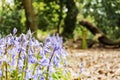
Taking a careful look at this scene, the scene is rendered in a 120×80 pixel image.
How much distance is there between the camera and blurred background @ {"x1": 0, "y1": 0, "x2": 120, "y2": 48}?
14.6m

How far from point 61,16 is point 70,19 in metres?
1.39

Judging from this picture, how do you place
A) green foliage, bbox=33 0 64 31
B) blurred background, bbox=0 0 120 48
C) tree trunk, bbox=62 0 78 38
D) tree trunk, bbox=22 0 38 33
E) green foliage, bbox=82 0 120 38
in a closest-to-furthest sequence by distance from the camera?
tree trunk, bbox=22 0 38 33
blurred background, bbox=0 0 120 48
green foliage, bbox=82 0 120 38
tree trunk, bbox=62 0 78 38
green foliage, bbox=33 0 64 31

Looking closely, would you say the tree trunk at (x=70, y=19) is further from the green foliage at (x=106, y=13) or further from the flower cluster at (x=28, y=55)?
the flower cluster at (x=28, y=55)

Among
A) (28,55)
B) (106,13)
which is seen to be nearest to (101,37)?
(106,13)

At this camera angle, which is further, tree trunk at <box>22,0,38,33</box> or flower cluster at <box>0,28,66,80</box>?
tree trunk at <box>22,0,38,33</box>

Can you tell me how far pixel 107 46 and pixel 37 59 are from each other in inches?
489

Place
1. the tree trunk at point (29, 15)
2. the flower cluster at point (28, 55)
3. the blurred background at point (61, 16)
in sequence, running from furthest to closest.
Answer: the blurred background at point (61, 16)
the tree trunk at point (29, 15)
the flower cluster at point (28, 55)

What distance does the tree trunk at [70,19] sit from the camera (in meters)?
17.1

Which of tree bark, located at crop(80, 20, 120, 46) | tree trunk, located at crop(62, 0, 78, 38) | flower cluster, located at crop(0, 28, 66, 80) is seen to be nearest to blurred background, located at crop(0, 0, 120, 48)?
tree trunk, located at crop(62, 0, 78, 38)

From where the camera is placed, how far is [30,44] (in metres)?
2.90

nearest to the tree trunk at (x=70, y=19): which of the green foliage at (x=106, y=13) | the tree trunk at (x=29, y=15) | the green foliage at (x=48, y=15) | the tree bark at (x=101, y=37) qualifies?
the green foliage at (x=106, y=13)

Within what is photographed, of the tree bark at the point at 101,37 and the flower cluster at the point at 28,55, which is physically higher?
the flower cluster at the point at 28,55

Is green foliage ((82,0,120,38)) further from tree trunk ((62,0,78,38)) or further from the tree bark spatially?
the tree bark

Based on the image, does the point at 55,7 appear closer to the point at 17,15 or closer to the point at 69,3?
the point at 69,3
